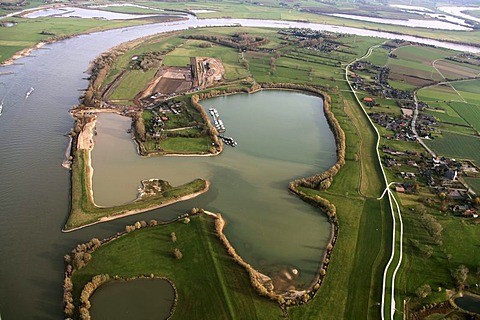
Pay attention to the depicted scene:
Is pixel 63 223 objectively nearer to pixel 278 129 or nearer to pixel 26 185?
pixel 26 185

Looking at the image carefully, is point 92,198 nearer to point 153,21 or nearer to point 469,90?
point 469,90

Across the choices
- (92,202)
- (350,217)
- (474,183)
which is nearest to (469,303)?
(350,217)

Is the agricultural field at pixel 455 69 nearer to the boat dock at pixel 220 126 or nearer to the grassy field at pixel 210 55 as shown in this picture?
the grassy field at pixel 210 55

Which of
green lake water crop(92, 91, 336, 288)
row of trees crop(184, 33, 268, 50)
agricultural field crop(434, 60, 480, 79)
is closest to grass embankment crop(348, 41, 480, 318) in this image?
green lake water crop(92, 91, 336, 288)

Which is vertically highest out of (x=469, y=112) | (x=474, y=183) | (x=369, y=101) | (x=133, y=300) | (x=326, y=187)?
(x=369, y=101)

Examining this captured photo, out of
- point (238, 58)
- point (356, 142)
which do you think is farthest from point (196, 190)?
point (238, 58)

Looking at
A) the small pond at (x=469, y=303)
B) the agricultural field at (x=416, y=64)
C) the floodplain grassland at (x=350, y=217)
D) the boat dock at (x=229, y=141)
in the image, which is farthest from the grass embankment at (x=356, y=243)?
the agricultural field at (x=416, y=64)
